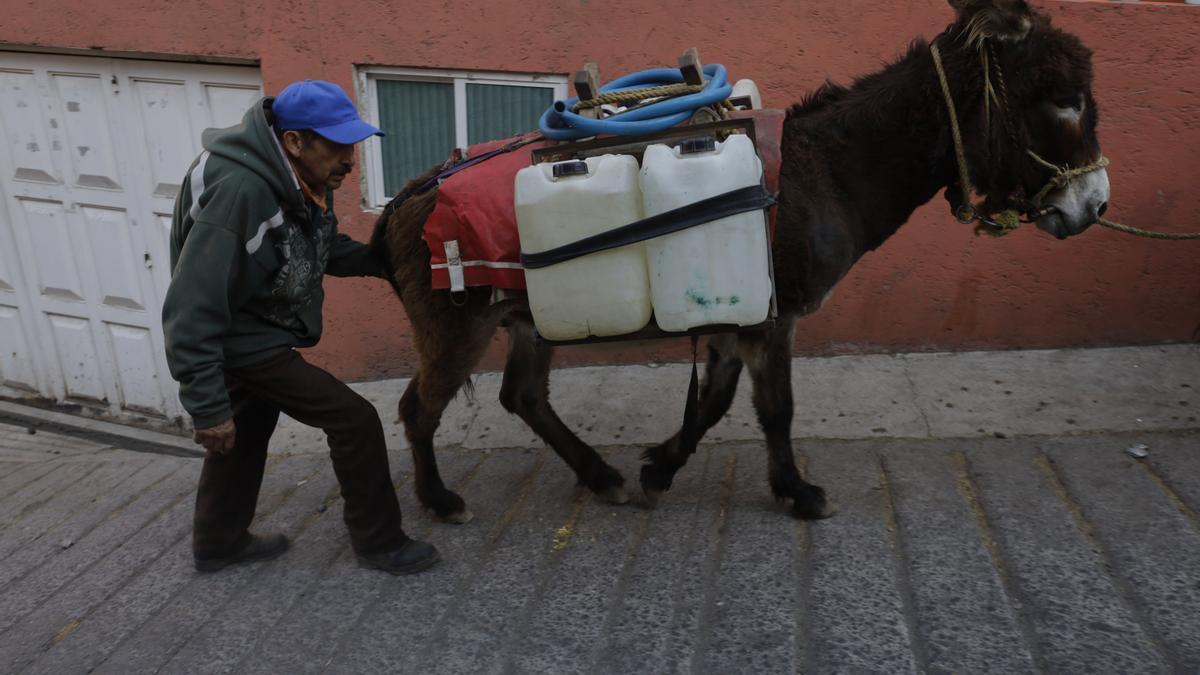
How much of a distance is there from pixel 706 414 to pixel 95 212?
397 centimetres

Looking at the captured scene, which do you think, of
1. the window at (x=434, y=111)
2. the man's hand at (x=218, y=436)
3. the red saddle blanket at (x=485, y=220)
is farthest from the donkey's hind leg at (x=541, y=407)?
the window at (x=434, y=111)

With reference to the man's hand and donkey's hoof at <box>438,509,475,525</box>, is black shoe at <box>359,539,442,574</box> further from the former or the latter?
the man's hand

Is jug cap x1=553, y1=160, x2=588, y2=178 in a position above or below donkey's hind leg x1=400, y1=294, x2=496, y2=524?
above

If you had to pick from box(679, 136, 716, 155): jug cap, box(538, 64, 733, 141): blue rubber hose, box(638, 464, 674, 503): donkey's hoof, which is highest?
box(538, 64, 733, 141): blue rubber hose

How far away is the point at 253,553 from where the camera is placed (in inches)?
139

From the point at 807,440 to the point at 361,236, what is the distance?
8.33ft

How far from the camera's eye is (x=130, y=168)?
526 cm

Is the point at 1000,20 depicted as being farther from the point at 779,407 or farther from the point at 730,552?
the point at 730,552

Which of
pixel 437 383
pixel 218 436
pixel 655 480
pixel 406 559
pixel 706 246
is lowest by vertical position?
pixel 406 559

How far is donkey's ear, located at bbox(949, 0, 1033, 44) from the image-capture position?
114 inches

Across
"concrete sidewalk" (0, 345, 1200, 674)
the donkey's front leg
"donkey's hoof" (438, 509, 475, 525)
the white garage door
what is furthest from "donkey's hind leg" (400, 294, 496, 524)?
the white garage door

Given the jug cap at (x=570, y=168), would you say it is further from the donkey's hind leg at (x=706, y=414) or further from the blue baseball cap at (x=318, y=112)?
the donkey's hind leg at (x=706, y=414)

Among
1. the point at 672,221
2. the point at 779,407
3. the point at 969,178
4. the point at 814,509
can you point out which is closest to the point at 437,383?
the point at 672,221

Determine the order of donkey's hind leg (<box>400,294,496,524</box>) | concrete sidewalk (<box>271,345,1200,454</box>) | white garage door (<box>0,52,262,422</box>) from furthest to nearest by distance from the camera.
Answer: white garage door (<box>0,52,262,422</box>)
concrete sidewalk (<box>271,345,1200,454</box>)
donkey's hind leg (<box>400,294,496,524</box>)
